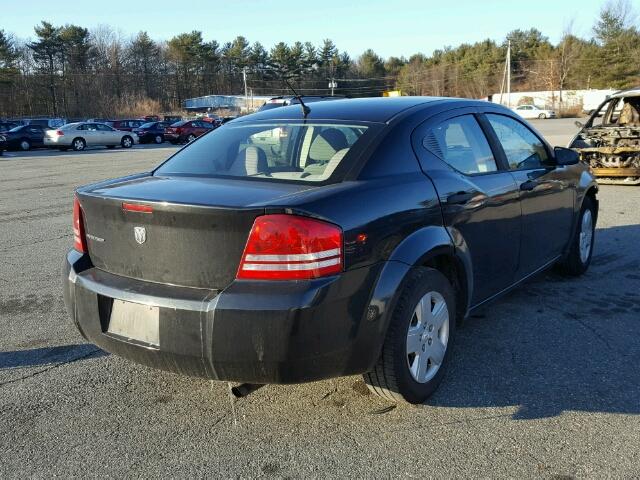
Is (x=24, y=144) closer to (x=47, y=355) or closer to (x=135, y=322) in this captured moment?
(x=47, y=355)

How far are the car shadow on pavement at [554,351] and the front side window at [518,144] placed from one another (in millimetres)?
1135

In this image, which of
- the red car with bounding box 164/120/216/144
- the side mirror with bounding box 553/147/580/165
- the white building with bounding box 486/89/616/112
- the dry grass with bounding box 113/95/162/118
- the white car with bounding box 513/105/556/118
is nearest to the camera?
the side mirror with bounding box 553/147/580/165

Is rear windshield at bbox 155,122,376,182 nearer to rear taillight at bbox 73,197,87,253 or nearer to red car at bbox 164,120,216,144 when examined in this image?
rear taillight at bbox 73,197,87,253

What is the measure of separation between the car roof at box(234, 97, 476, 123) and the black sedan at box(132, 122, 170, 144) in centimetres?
3458

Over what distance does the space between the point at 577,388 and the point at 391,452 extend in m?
1.30

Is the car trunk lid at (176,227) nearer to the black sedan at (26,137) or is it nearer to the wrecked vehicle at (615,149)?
the wrecked vehicle at (615,149)

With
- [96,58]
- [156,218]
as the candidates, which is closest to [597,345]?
[156,218]

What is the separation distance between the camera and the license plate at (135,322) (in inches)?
110

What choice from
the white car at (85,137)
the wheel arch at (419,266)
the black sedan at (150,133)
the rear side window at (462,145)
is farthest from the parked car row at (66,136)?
the wheel arch at (419,266)

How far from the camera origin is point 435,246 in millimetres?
3193

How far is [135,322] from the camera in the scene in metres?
2.86

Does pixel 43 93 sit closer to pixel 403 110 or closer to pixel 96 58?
pixel 96 58

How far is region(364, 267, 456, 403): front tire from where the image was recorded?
2973mm

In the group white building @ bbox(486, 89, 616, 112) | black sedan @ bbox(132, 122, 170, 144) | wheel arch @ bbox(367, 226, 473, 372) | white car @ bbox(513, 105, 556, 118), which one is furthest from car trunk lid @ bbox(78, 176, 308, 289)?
white building @ bbox(486, 89, 616, 112)
